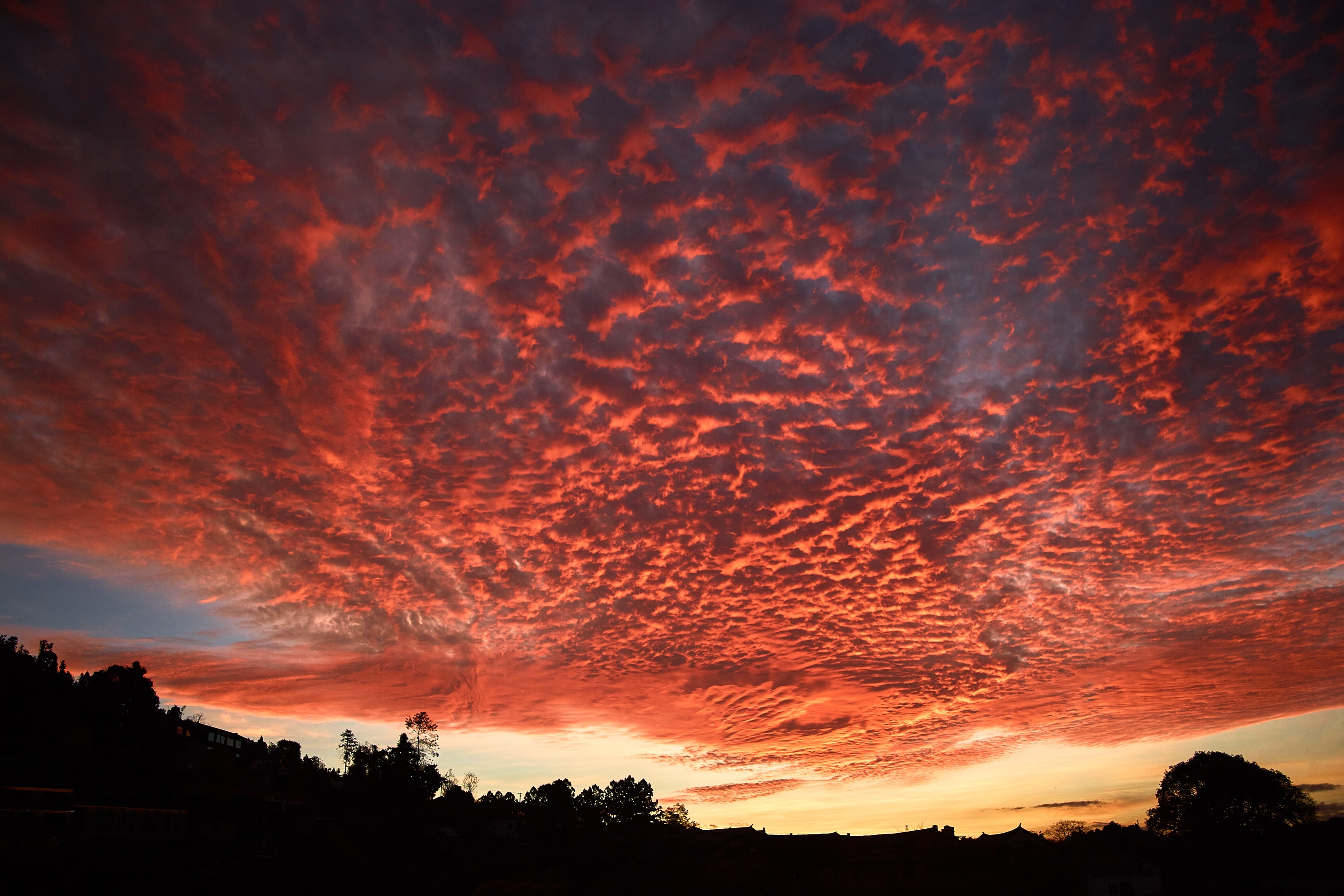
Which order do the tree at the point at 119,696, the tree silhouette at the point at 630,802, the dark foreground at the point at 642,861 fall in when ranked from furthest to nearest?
1. the tree silhouette at the point at 630,802
2. the tree at the point at 119,696
3. the dark foreground at the point at 642,861

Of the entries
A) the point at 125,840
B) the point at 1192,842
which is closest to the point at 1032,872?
the point at 1192,842

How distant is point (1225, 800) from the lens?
9631 cm

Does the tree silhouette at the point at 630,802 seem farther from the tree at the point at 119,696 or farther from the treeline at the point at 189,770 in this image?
the tree at the point at 119,696

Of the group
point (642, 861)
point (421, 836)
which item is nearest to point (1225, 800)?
point (642, 861)

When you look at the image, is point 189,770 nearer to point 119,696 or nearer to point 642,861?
point 119,696

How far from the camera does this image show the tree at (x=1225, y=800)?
91.9m

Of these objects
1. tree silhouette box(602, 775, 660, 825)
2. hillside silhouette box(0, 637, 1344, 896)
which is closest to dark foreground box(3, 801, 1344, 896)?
hillside silhouette box(0, 637, 1344, 896)

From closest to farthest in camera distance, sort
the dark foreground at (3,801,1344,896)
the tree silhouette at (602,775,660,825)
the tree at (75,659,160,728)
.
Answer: the dark foreground at (3,801,1344,896), the tree at (75,659,160,728), the tree silhouette at (602,775,660,825)

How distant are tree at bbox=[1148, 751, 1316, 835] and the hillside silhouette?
22cm

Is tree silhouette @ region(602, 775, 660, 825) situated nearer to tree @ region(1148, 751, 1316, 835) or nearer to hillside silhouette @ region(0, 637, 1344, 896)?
hillside silhouette @ region(0, 637, 1344, 896)

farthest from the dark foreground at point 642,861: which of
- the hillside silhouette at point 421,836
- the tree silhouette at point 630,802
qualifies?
the tree silhouette at point 630,802

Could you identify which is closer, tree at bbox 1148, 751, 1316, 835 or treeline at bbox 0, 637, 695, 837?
treeline at bbox 0, 637, 695, 837

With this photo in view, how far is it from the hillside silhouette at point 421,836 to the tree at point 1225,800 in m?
0.22

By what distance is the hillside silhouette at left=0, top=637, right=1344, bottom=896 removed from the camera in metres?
49.3
